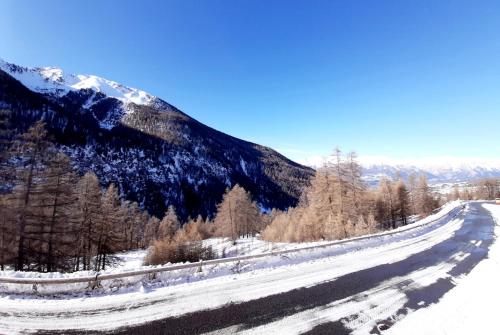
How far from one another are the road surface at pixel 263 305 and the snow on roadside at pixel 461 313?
0.30 m

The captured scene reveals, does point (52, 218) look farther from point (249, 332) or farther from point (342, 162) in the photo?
point (342, 162)

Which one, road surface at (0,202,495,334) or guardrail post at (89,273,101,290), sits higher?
guardrail post at (89,273,101,290)

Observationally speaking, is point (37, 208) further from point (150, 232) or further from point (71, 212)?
point (150, 232)

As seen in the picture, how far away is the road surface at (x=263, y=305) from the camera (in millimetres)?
5855

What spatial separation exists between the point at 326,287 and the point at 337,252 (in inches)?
247

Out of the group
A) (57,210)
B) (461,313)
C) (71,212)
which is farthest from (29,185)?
(461,313)

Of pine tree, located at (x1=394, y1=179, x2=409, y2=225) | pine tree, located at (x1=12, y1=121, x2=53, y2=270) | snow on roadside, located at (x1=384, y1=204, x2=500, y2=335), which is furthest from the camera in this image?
pine tree, located at (x1=394, y1=179, x2=409, y2=225)

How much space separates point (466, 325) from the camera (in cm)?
604

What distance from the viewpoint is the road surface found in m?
5.86

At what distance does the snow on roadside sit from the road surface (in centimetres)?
30

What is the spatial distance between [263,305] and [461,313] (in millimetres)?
5096

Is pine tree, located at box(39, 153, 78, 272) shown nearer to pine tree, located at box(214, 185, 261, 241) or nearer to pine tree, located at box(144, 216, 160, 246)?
pine tree, located at box(214, 185, 261, 241)

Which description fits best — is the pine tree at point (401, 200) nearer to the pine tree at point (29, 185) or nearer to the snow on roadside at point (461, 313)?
the snow on roadside at point (461, 313)

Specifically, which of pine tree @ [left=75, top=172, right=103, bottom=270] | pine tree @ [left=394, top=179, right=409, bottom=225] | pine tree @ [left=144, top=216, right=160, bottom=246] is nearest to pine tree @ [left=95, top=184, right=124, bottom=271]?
pine tree @ [left=75, top=172, right=103, bottom=270]
